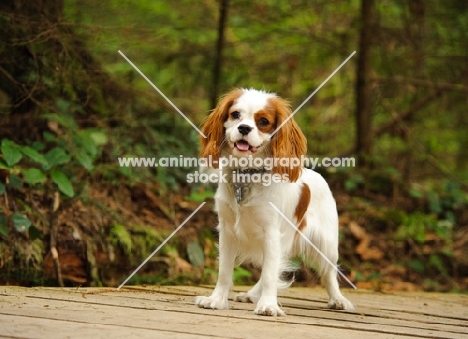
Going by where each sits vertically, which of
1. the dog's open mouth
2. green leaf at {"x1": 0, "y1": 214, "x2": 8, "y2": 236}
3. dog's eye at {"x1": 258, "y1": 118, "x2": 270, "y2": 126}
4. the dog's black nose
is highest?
dog's eye at {"x1": 258, "y1": 118, "x2": 270, "y2": 126}

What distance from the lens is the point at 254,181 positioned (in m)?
3.60

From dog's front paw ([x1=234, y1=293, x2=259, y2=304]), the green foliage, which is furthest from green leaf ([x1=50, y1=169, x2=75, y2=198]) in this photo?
dog's front paw ([x1=234, y1=293, x2=259, y2=304])

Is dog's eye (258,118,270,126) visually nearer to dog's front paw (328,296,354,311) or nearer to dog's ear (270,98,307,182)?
dog's ear (270,98,307,182)

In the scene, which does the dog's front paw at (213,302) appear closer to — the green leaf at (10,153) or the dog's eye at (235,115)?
the dog's eye at (235,115)

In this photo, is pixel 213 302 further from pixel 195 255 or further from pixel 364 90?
pixel 364 90

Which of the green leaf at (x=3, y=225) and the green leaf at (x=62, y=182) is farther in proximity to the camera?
the green leaf at (x=62, y=182)

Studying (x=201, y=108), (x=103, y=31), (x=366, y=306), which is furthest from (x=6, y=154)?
(x=201, y=108)

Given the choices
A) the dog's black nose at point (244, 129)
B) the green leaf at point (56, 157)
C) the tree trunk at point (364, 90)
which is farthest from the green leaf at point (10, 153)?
the tree trunk at point (364, 90)

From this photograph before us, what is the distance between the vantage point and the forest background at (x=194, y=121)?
15.7 ft

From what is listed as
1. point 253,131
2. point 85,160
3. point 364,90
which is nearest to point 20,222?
point 85,160

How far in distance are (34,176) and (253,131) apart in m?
1.79

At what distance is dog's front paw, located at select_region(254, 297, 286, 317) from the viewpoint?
11.0ft

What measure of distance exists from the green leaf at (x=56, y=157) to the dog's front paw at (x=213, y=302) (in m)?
1.73

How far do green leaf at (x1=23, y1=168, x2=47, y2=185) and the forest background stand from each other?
0.01m
